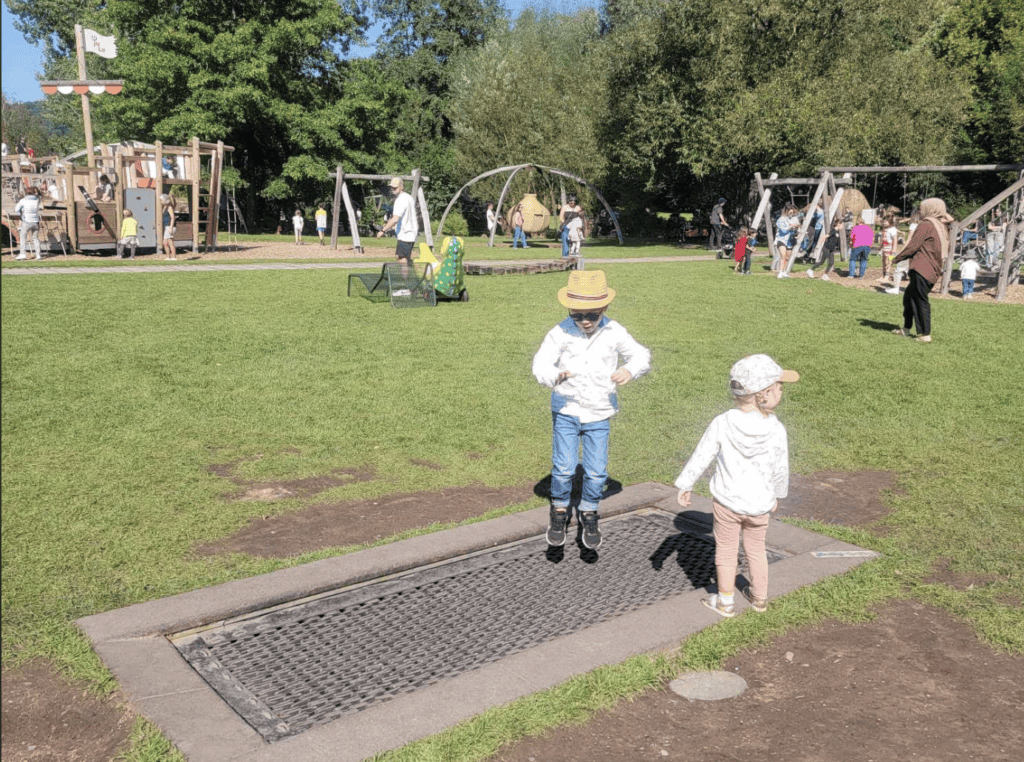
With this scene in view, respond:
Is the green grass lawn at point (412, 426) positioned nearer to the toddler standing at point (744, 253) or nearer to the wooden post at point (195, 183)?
the toddler standing at point (744, 253)

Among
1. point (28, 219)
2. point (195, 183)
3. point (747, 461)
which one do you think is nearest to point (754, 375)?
point (747, 461)

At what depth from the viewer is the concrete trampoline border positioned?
355 centimetres

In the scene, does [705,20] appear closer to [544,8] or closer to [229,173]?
[229,173]

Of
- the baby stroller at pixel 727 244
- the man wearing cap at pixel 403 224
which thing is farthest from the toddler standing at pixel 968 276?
the man wearing cap at pixel 403 224

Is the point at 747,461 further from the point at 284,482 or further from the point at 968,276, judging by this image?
the point at 968,276

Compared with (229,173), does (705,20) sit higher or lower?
higher

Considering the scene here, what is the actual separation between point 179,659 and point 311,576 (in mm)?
1008

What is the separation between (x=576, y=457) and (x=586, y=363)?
570 mm

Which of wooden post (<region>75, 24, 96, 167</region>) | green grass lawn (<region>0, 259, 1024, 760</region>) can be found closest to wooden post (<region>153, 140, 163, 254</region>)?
wooden post (<region>75, 24, 96, 167</region>)

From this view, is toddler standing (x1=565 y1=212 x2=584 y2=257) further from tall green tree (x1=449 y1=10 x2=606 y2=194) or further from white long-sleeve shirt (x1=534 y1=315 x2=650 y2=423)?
white long-sleeve shirt (x1=534 y1=315 x2=650 y2=423)

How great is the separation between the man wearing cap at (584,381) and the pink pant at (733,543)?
965mm

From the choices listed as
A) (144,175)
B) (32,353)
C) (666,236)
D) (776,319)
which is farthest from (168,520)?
(666,236)

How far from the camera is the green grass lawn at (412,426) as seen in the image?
485 centimetres

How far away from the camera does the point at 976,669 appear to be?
432cm
